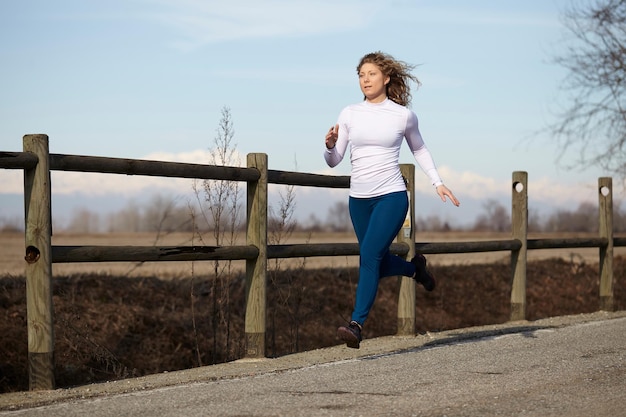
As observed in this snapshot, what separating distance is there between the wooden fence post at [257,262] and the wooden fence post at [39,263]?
5.87 ft

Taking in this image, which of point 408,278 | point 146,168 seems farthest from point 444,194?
point 408,278

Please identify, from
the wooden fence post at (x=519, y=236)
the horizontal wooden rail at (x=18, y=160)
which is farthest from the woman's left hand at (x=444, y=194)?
the wooden fence post at (x=519, y=236)

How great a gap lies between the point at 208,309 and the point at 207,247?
768 cm

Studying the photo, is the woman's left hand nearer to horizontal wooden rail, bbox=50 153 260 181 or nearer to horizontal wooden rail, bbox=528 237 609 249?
horizontal wooden rail, bbox=50 153 260 181

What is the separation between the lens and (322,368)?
20.8 feet

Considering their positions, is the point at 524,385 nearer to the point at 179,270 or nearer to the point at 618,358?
the point at 618,358

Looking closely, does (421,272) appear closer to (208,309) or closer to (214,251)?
(214,251)

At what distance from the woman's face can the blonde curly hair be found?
5cm

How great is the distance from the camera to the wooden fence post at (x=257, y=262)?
24.2 feet

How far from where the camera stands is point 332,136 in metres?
6.42

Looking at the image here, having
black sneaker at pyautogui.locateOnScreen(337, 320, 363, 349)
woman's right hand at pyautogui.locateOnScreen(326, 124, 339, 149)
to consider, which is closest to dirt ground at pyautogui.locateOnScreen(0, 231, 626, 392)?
black sneaker at pyautogui.locateOnScreen(337, 320, 363, 349)

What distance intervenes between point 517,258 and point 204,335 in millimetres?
5099

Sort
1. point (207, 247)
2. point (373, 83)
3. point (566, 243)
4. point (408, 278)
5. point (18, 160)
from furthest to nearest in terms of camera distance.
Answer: point (566, 243)
point (408, 278)
point (207, 247)
point (373, 83)
point (18, 160)

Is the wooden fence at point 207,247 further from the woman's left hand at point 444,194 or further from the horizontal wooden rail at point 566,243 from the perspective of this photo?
the woman's left hand at point 444,194
